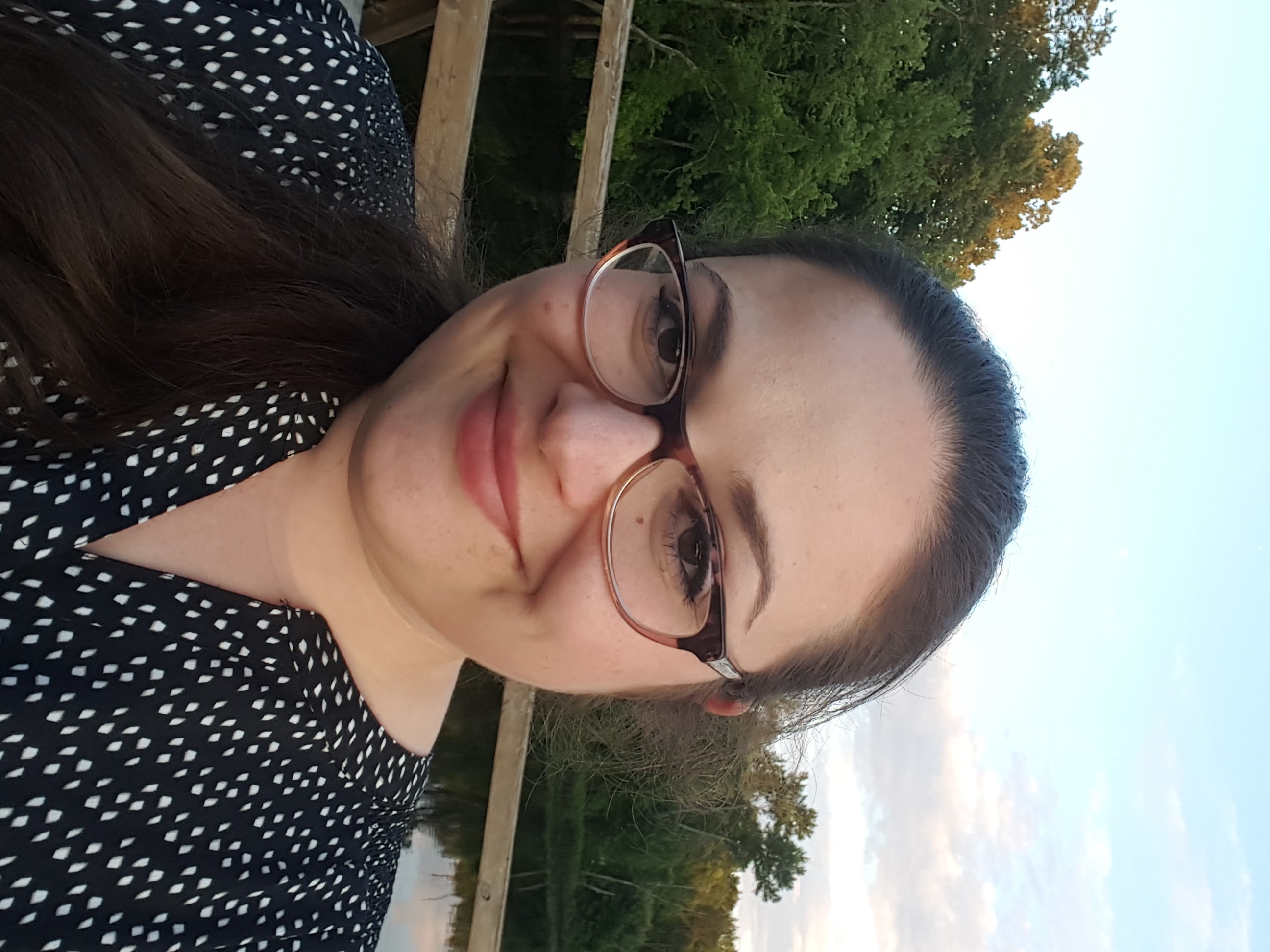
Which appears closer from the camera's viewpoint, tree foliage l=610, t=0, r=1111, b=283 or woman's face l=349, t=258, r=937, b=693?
woman's face l=349, t=258, r=937, b=693

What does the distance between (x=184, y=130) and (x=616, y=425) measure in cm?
72

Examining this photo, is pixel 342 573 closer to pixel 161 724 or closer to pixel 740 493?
pixel 161 724

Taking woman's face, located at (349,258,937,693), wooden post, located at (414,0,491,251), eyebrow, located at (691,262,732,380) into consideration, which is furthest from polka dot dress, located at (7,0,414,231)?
wooden post, located at (414,0,491,251)

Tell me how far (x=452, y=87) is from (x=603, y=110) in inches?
31.8

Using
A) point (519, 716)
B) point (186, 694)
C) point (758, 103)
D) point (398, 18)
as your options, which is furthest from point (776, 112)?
point (186, 694)

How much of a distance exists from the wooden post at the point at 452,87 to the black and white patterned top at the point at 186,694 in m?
1.47

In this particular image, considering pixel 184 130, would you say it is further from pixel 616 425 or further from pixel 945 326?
pixel 945 326

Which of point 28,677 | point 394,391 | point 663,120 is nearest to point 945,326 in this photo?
point 394,391

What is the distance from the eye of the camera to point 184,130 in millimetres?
1129

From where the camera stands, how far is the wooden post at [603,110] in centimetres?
342

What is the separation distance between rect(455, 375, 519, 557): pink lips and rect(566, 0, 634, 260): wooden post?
2.50 meters

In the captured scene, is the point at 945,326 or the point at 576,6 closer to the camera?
the point at 945,326

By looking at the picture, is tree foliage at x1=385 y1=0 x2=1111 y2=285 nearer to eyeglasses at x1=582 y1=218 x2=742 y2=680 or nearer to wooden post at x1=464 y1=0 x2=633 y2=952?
wooden post at x1=464 y1=0 x2=633 y2=952

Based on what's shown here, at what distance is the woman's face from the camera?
1036 millimetres
